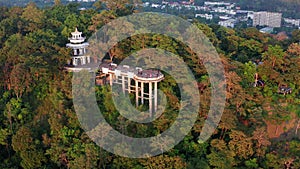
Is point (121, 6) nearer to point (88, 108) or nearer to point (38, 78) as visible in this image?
point (38, 78)

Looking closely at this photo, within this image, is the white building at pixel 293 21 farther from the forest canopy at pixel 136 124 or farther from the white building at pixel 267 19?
the forest canopy at pixel 136 124

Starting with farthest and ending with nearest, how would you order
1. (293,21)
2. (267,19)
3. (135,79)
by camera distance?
(293,21)
(267,19)
(135,79)

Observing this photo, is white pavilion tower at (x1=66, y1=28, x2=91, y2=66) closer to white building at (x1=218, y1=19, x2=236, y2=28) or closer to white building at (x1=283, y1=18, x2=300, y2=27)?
white building at (x1=218, y1=19, x2=236, y2=28)

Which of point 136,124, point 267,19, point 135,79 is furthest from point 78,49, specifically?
point 267,19

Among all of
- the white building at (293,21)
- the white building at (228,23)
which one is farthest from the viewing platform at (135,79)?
the white building at (293,21)

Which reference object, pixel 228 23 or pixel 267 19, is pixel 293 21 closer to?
pixel 267 19

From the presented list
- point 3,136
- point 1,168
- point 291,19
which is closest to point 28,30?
point 3,136

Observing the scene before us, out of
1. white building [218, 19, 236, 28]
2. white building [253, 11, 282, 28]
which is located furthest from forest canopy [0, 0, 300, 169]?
white building [253, 11, 282, 28]

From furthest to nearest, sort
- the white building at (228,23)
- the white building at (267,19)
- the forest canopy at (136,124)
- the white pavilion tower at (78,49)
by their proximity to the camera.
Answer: the white building at (267,19)
the white building at (228,23)
the white pavilion tower at (78,49)
the forest canopy at (136,124)
